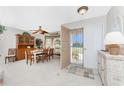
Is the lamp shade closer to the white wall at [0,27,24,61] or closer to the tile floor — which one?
the tile floor

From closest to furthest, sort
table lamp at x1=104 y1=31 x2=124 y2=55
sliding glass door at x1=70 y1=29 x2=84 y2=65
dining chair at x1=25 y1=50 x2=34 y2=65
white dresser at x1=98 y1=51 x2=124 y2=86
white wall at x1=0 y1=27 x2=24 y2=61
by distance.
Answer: white dresser at x1=98 y1=51 x2=124 y2=86
table lamp at x1=104 y1=31 x2=124 y2=55
white wall at x1=0 y1=27 x2=24 y2=61
dining chair at x1=25 y1=50 x2=34 y2=65
sliding glass door at x1=70 y1=29 x2=84 y2=65

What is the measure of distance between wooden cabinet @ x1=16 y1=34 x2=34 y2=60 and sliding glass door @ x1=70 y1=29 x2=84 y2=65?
126 cm

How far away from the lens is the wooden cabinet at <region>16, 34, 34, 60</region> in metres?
1.91

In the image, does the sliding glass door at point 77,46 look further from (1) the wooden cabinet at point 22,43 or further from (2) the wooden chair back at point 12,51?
(2) the wooden chair back at point 12,51

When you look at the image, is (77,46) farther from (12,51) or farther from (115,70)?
(12,51)

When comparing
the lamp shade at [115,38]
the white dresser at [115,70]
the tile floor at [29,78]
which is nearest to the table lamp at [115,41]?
the lamp shade at [115,38]

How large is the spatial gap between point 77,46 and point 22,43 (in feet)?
5.24

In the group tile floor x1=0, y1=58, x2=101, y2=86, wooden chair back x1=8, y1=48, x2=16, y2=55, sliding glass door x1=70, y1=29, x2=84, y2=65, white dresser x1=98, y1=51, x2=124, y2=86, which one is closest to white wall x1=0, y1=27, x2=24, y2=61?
wooden chair back x1=8, y1=48, x2=16, y2=55

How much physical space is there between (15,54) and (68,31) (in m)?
2.03

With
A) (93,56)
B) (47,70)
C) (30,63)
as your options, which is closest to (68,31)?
(93,56)

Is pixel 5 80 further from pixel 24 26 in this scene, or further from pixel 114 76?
pixel 114 76

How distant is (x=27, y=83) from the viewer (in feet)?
6.65

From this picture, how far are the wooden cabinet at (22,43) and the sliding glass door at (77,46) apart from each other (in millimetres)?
1263

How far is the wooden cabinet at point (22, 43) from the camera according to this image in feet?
6.28
